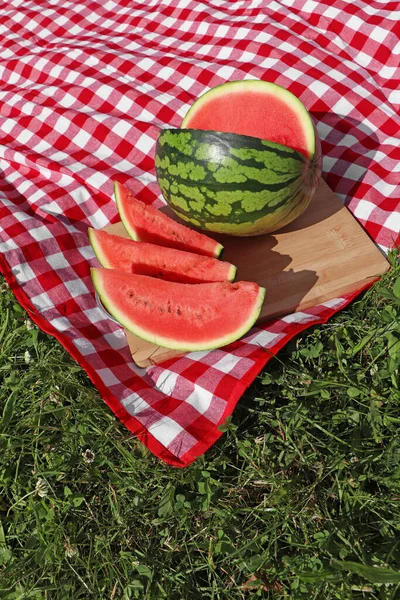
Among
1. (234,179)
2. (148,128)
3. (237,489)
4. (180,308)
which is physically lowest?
(237,489)

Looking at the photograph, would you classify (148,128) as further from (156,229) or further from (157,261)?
(157,261)

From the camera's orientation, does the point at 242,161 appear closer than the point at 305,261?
Yes

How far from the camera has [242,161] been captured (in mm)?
2389

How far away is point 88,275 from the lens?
9.70ft

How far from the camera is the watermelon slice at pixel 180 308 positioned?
2.38 meters

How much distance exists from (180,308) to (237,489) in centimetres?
73

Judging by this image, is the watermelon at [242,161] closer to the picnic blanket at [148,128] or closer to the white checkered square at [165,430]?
the picnic blanket at [148,128]

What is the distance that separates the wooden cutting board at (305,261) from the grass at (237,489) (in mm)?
119

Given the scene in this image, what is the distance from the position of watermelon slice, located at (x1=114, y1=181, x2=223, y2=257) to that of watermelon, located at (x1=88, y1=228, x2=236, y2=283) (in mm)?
103

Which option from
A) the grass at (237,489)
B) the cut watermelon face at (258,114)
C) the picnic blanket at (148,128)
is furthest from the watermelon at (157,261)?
the cut watermelon face at (258,114)

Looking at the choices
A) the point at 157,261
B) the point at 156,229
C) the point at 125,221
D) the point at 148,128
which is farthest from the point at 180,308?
the point at 148,128

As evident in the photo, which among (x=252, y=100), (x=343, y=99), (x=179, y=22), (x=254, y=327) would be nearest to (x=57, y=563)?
(x=254, y=327)

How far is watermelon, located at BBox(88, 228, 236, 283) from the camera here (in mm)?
2547

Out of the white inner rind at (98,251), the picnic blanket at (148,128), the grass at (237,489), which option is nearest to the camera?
the grass at (237,489)
